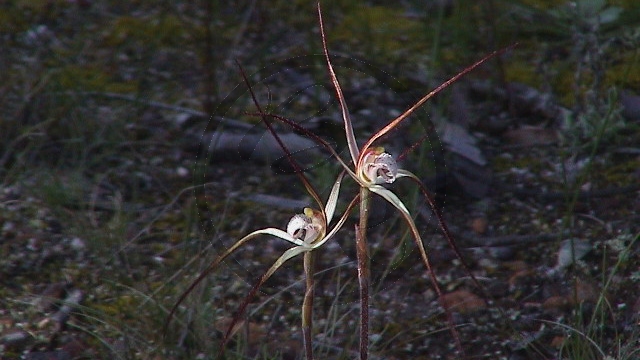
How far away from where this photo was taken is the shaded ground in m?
1.94

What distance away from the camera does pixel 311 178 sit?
244 cm

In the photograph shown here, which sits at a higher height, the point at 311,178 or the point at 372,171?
the point at 311,178

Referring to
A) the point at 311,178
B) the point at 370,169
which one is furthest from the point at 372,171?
the point at 311,178

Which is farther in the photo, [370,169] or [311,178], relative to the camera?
[311,178]

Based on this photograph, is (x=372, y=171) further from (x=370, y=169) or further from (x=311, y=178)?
(x=311, y=178)

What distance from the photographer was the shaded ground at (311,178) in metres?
1.94

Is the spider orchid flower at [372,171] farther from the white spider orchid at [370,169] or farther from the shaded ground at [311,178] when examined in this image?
the shaded ground at [311,178]

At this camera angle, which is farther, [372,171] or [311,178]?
[311,178]

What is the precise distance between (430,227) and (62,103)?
1004 millimetres

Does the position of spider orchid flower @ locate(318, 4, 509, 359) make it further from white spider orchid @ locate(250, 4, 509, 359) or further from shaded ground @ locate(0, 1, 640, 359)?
shaded ground @ locate(0, 1, 640, 359)

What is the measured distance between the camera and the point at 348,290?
2057 millimetres

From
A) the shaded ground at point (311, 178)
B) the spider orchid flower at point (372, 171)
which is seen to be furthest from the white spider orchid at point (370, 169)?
the shaded ground at point (311, 178)

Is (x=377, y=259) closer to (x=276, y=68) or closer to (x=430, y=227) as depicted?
(x=430, y=227)

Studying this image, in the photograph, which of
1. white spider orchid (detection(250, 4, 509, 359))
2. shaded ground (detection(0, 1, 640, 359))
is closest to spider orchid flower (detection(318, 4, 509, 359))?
white spider orchid (detection(250, 4, 509, 359))
